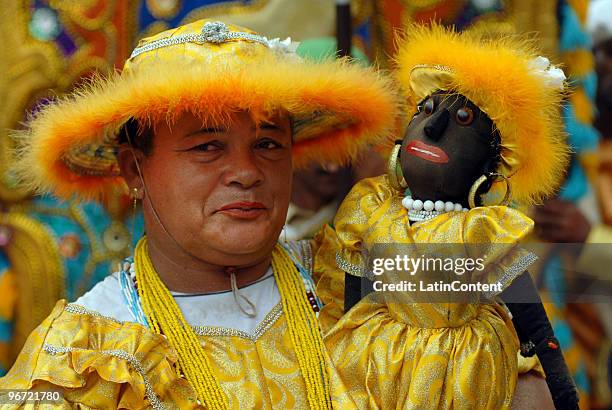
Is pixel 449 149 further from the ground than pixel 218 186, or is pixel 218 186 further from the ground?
pixel 449 149

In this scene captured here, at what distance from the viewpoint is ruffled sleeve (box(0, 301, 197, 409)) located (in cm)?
199

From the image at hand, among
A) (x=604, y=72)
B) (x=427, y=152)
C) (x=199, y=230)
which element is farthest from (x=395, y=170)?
(x=604, y=72)

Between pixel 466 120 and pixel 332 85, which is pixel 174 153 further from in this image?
pixel 466 120

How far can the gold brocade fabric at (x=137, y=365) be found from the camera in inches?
78.5

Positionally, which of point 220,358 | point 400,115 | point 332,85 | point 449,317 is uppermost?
point 332,85

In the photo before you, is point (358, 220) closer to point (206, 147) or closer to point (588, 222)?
point (206, 147)

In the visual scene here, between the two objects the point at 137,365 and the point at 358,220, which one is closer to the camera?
the point at 137,365

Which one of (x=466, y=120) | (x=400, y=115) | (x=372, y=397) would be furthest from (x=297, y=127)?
(x=372, y=397)

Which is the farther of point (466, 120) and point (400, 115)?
point (400, 115)

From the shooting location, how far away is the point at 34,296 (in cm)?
327

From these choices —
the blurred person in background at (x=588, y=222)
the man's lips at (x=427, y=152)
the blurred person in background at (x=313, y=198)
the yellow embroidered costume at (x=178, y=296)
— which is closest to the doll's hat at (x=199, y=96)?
the yellow embroidered costume at (x=178, y=296)

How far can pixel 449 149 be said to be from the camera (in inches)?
79.7

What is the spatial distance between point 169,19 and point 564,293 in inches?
65.0

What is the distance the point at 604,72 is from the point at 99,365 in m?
2.68
